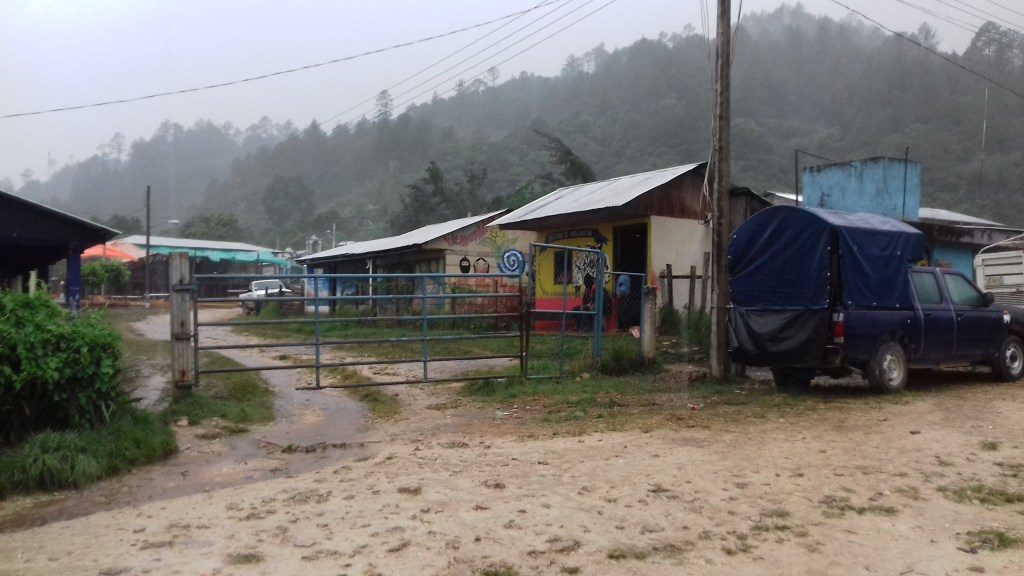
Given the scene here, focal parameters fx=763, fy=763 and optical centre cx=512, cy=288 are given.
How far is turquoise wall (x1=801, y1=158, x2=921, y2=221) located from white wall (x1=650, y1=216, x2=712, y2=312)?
5.17 metres

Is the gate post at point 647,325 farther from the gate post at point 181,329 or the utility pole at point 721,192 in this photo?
the gate post at point 181,329

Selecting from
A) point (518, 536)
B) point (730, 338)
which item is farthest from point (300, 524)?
point (730, 338)

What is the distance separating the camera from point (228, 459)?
23.1 feet

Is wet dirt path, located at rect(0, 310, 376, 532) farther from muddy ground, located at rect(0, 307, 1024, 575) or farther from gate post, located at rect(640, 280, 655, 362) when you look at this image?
gate post, located at rect(640, 280, 655, 362)

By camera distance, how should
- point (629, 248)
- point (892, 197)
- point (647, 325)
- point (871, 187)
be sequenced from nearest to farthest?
1. point (647, 325)
2. point (629, 248)
3. point (892, 197)
4. point (871, 187)

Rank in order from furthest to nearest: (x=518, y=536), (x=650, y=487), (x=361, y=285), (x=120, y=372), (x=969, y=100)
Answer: (x=969, y=100), (x=361, y=285), (x=120, y=372), (x=650, y=487), (x=518, y=536)

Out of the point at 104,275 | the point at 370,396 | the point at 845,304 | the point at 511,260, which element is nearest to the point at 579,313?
the point at 370,396

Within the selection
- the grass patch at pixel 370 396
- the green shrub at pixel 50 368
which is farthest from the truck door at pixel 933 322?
the green shrub at pixel 50 368

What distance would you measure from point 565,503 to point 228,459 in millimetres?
3461

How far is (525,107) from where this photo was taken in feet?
289

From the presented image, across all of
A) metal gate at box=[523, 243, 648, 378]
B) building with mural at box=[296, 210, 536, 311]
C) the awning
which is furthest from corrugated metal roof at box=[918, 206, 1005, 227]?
the awning

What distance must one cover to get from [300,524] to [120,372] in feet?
11.3

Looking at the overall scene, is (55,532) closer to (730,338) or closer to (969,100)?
(730,338)

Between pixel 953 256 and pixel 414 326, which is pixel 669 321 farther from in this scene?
pixel 953 256
